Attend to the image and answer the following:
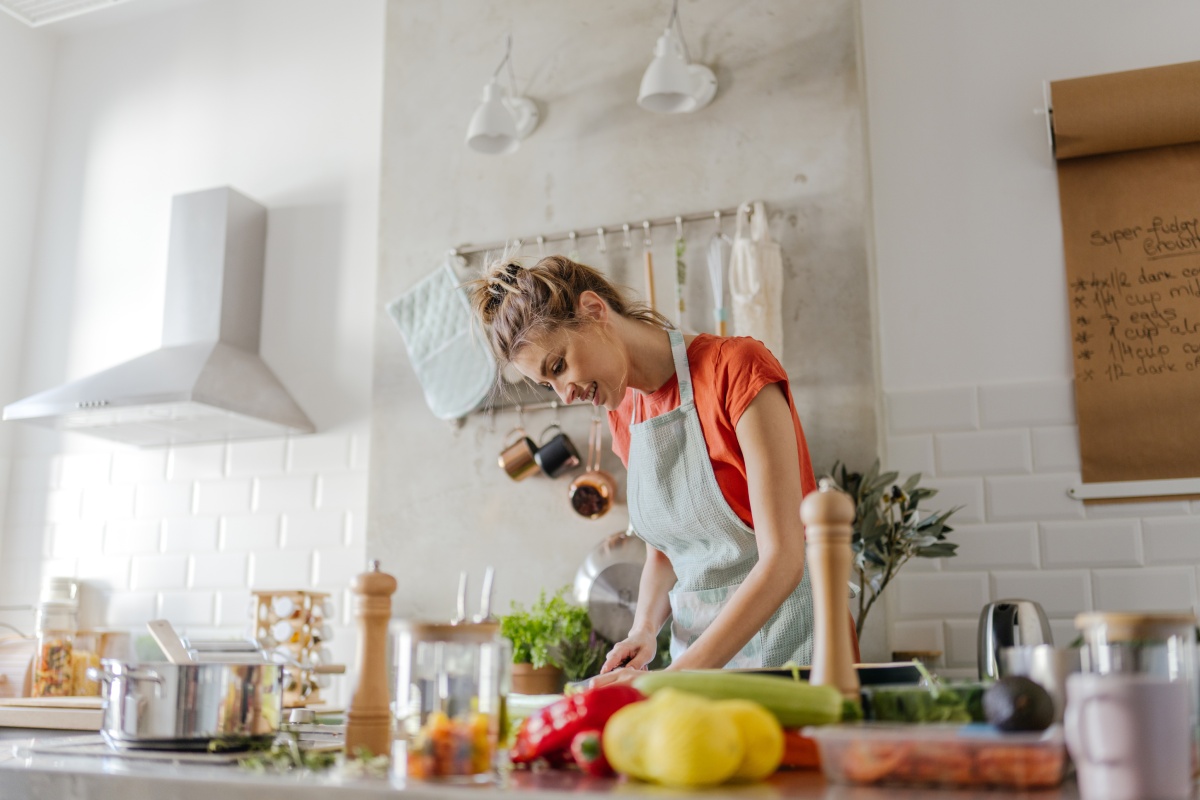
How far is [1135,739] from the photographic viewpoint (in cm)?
74

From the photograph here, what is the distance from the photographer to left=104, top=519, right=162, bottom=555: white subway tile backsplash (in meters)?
3.78

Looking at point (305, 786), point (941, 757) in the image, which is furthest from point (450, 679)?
point (941, 757)

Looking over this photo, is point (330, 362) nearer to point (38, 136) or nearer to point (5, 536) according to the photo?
point (5, 536)

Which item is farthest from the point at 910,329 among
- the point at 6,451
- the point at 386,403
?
the point at 6,451

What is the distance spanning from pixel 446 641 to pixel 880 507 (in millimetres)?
1867

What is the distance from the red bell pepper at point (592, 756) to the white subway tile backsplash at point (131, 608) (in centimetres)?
320

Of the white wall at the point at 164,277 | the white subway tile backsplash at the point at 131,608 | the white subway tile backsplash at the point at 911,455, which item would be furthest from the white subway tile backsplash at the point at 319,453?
the white subway tile backsplash at the point at 911,455

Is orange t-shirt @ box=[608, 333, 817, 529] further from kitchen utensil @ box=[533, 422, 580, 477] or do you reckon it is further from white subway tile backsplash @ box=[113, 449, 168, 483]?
white subway tile backsplash @ box=[113, 449, 168, 483]

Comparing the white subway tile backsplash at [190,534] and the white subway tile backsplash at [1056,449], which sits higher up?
the white subway tile backsplash at [1056,449]

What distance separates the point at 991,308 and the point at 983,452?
38 centimetres

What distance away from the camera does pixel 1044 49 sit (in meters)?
2.88

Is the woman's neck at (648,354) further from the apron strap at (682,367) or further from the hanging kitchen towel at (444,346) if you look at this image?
the hanging kitchen towel at (444,346)

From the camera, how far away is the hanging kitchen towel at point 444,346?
10.4 feet

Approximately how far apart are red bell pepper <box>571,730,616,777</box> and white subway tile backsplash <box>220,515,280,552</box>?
113 inches
